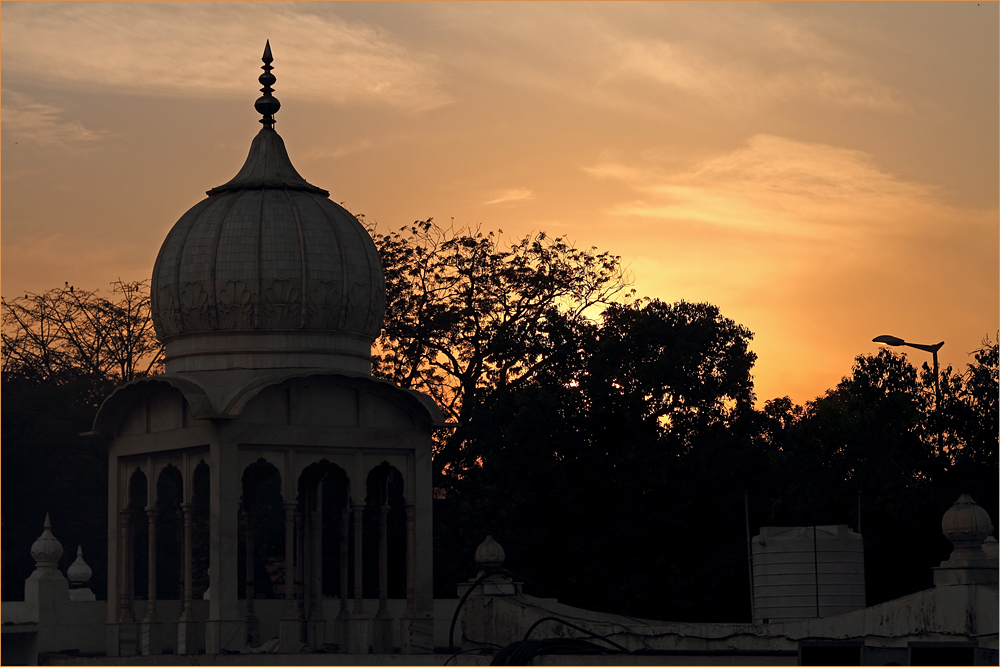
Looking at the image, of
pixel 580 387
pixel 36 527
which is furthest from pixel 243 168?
pixel 36 527

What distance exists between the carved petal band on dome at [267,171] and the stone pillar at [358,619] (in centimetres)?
694

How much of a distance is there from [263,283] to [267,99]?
450 cm

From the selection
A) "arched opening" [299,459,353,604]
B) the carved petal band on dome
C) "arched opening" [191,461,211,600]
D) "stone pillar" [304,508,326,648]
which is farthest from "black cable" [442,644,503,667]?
"arched opening" [191,461,211,600]

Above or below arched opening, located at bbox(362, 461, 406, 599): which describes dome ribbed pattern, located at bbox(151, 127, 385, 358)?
above

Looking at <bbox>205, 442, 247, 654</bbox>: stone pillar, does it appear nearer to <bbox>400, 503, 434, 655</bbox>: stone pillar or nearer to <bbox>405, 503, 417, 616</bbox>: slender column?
<bbox>400, 503, 434, 655</bbox>: stone pillar

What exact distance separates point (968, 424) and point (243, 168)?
18623mm

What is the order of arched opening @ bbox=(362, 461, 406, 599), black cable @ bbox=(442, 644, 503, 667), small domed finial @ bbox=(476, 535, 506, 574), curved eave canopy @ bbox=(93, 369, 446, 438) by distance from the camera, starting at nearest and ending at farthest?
black cable @ bbox=(442, 644, 503, 667) → curved eave canopy @ bbox=(93, 369, 446, 438) → small domed finial @ bbox=(476, 535, 506, 574) → arched opening @ bbox=(362, 461, 406, 599)

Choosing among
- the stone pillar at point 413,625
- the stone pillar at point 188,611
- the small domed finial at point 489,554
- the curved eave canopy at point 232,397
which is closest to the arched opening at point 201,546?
the curved eave canopy at point 232,397

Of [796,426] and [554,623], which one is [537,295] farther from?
[554,623]

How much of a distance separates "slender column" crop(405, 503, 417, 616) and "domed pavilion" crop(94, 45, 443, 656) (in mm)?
39

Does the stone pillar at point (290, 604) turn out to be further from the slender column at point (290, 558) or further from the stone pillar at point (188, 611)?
the stone pillar at point (188, 611)

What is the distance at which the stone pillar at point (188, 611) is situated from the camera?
3262 centimetres

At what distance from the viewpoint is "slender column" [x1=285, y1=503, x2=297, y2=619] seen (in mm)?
32906

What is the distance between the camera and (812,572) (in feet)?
107
